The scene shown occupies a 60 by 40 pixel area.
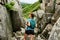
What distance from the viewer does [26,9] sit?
51.6m

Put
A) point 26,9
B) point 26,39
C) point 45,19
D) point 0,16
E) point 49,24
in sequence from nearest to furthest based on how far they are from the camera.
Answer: point 26,39 < point 0,16 < point 49,24 < point 45,19 < point 26,9

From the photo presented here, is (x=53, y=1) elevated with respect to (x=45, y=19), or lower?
elevated

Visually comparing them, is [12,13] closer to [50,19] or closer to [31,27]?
[50,19]

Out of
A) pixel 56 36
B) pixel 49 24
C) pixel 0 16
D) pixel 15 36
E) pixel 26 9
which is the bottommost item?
pixel 26 9

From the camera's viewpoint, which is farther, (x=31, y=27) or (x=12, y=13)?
(x=12, y=13)

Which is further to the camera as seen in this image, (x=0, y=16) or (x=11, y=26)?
(x=11, y=26)

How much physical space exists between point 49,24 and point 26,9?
32711 millimetres

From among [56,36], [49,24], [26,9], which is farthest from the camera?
[26,9]

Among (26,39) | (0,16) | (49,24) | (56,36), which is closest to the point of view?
(56,36)

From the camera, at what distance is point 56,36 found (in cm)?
730

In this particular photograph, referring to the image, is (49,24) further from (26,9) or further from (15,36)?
(26,9)

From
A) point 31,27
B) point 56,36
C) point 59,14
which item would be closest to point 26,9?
point 59,14

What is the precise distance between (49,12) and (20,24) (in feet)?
11.3

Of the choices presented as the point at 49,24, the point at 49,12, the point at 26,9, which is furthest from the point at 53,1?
the point at 26,9
